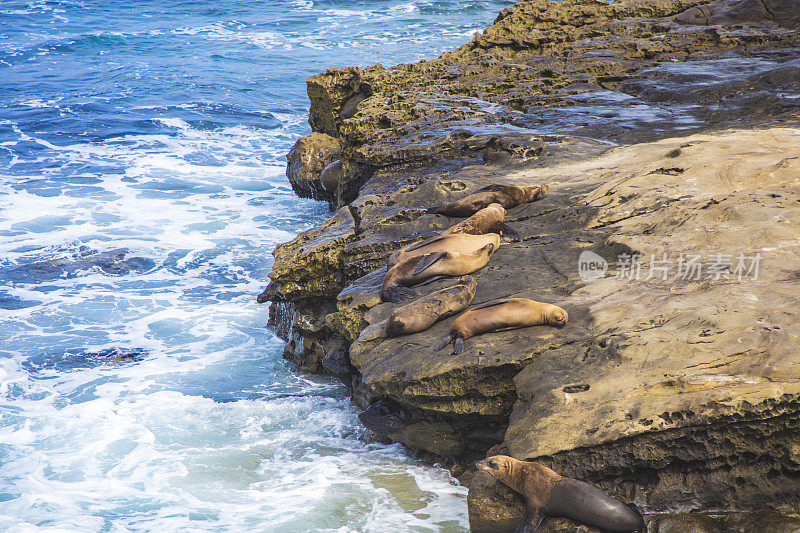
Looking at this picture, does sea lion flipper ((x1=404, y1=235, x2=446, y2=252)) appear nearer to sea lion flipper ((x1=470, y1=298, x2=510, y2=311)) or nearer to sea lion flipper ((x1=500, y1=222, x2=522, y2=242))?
sea lion flipper ((x1=500, y1=222, x2=522, y2=242))

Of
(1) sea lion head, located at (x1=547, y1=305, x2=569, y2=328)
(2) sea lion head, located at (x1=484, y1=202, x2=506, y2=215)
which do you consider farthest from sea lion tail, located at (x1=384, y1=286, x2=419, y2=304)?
(1) sea lion head, located at (x1=547, y1=305, x2=569, y2=328)

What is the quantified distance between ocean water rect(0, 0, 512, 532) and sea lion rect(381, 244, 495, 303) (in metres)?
1.46

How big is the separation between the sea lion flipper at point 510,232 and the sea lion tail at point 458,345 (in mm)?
1988

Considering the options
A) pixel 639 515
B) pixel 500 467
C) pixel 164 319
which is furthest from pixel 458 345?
pixel 164 319

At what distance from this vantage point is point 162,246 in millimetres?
12469

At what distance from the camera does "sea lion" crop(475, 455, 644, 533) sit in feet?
12.1

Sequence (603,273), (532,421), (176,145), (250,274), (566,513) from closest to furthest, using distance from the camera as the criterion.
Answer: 1. (566,513)
2. (532,421)
3. (603,273)
4. (250,274)
5. (176,145)

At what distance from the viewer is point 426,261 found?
6262 millimetres

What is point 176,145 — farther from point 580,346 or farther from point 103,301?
point 580,346

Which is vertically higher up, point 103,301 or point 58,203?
point 58,203

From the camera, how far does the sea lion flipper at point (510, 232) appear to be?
22.1ft

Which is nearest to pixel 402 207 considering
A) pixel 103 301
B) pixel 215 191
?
pixel 103 301

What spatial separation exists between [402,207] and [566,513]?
4.89 metres

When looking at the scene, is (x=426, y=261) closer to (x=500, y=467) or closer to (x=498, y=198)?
(x=498, y=198)
